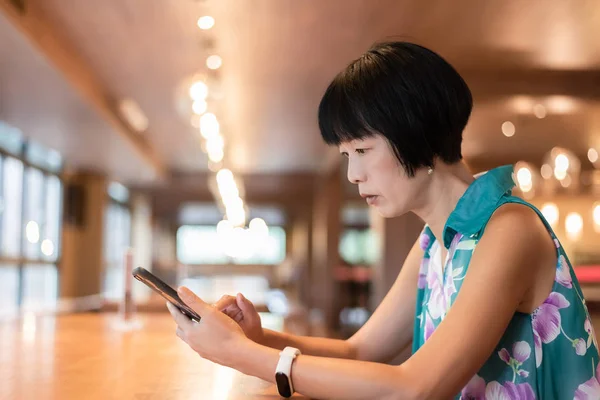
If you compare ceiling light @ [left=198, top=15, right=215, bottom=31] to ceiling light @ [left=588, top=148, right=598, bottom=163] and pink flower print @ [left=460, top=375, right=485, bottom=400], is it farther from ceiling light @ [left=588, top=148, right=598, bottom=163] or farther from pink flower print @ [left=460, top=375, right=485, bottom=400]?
ceiling light @ [left=588, top=148, right=598, bottom=163]

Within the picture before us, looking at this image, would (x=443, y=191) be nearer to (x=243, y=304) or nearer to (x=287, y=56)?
(x=243, y=304)

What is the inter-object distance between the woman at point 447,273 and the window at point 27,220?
6759 mm

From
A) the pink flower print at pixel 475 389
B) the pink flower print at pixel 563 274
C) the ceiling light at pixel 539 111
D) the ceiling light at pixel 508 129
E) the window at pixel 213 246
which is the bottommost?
the pink flower print at pixel 475 389

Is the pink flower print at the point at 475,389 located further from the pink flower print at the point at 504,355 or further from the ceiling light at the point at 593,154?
the ceiling light at the point at 593,154

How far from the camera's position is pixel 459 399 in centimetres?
125

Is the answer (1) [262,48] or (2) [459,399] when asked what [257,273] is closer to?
(1) [262,48]

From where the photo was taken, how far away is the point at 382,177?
122cm

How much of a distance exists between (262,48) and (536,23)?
1.99 m

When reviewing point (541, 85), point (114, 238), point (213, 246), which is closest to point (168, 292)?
point (541, 85)

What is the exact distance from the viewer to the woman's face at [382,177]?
121cm

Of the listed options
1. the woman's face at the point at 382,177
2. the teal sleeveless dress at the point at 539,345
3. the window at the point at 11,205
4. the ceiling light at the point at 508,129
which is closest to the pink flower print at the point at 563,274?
the teal sleeveless dress at the point at 539,345

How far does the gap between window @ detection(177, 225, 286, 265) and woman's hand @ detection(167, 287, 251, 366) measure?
79.0ft

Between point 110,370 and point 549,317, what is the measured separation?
0.91m

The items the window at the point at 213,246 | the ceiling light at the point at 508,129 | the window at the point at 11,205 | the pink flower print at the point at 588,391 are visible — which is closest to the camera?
the pink flower print at the point at 588,391
